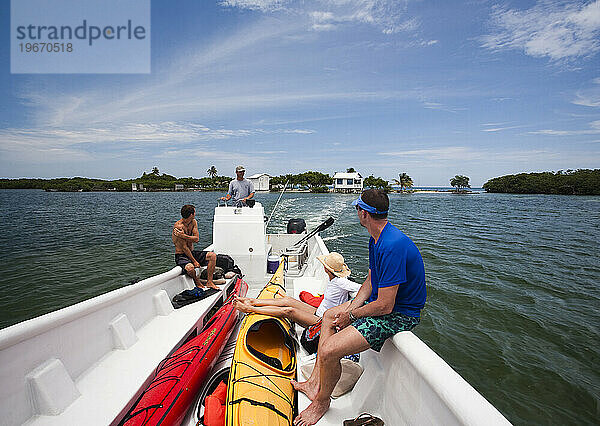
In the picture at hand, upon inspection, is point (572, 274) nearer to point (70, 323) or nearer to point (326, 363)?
point (326, 363)

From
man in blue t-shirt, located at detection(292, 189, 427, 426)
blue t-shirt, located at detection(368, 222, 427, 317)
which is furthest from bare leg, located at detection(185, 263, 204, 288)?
blue t-shirt, located at detection(368, 222, 427, 317)

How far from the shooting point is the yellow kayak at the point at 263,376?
2074 mm

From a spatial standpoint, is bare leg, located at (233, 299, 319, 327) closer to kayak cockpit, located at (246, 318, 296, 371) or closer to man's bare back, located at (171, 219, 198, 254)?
kayak cockpit, located at (246, 318, 296, 371)

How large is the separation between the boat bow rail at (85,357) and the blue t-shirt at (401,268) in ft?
6.69

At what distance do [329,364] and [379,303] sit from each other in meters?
0.55

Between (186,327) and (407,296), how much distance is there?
2.48 m

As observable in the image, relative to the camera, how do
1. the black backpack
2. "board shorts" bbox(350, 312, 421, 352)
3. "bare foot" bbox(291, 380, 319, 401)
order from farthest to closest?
the black backpack
"bare foot" bbox(291, 380, 319, 401)
"board shorts" bbox(350, 312, 421, 352)

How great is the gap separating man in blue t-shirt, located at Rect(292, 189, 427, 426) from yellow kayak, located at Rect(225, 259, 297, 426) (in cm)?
21

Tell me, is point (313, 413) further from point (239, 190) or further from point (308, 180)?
point (308, 180)

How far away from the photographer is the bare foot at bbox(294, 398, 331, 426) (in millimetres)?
2248

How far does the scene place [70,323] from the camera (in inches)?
99.5

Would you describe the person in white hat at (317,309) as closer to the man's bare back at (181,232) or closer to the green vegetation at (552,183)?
the man's bare back at (181,232)

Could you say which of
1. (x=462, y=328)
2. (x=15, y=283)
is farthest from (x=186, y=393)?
(x=15, y=283)

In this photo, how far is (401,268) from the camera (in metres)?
2.01
